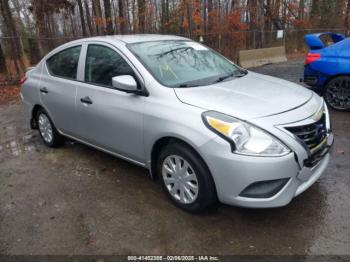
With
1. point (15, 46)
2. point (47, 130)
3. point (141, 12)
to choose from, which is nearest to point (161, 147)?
point (47, 130)

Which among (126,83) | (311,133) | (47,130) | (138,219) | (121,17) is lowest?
(138,219)

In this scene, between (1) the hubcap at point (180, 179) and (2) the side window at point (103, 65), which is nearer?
(1) the hubcap at point (180, 179)

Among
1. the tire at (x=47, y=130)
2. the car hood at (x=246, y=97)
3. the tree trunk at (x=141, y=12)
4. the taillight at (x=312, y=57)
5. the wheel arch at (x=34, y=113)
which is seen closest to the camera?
the car hood at (x=246, y=97)

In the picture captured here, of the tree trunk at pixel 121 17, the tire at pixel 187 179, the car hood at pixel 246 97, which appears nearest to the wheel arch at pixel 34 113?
the tire at pixel 187 179

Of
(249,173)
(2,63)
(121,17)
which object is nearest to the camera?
(249,173)

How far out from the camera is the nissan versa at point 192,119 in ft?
9.20

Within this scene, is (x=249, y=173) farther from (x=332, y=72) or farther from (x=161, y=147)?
(x=332, y=72)

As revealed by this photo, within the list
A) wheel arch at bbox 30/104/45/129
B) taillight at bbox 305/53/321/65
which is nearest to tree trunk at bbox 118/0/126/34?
taillight at bbox 305/53/321/65

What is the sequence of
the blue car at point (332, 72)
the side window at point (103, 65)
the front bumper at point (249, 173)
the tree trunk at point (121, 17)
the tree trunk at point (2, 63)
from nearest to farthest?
1. the front bumper at point (249, 173)
2. the side window at point (103, 65)
3. the blue car at point (332, 72)
4. the tree trunk at point (2, 63)
5. the tree trunk at point (121, 17)

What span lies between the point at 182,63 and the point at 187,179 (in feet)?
4.65

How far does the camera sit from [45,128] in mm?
5293

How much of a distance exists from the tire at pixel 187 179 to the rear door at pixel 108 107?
384 mm

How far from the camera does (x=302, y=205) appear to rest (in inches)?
132

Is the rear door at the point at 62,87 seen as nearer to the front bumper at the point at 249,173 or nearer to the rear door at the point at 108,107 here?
the rear door at the point at 108,107
